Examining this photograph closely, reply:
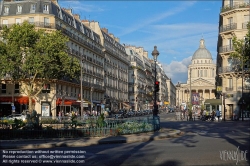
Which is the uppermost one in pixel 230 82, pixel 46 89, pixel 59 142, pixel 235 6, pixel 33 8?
pixel 33 8

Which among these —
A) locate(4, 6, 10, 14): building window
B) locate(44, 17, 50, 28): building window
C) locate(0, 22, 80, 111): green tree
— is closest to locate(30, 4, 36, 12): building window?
locate(44, 17, 50, 28): building window

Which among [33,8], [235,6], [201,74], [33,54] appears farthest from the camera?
[201,74]

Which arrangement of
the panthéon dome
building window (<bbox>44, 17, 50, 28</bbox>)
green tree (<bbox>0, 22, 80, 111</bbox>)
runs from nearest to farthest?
green tree (<bbox>0, 22, 80, 111</bbox>) < building window (<bbox>44, 17, 50, 28</bbox>) < the panthéon dome

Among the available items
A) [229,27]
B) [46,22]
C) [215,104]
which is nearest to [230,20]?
[229,27]

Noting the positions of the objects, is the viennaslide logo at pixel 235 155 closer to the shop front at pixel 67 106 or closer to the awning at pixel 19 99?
the shop front at pixel 67 106

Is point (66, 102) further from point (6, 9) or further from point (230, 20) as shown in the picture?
point (230, 20)

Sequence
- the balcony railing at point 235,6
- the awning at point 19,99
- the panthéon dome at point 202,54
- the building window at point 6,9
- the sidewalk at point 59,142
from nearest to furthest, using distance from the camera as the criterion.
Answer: the sidewalk at point 59,142, the balcony railing at point 235,6, the awning at point 19,99, the building window at point 6,9, the panthéon dome at point 202,54

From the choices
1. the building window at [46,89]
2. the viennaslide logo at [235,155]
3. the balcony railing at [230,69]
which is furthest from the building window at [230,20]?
the viennaslide logo at [235,155]

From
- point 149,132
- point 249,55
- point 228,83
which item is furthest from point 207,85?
point 149,132

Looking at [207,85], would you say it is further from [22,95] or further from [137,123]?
[137,123]

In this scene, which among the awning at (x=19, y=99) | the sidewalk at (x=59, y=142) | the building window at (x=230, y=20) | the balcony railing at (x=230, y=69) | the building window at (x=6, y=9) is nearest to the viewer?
the sidewalk at (x=59, y=142)

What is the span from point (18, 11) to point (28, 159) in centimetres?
4875

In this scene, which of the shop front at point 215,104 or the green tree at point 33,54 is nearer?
the green tree at point 33,54

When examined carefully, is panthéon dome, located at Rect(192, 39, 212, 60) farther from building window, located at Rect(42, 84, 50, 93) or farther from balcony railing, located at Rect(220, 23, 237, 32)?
building window, located at Rect(42, 84, 50, 93)
